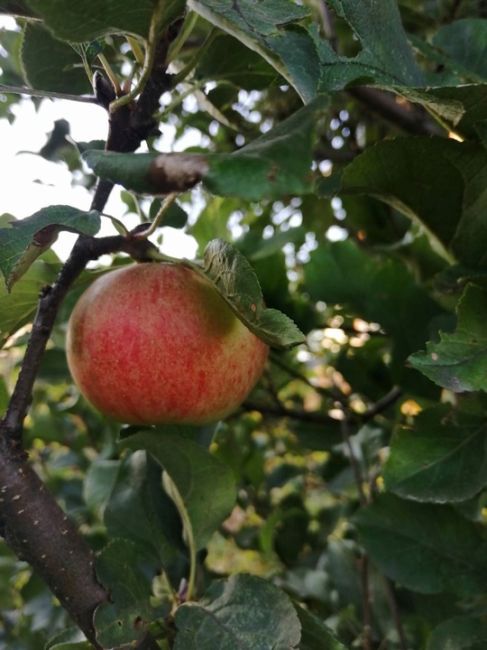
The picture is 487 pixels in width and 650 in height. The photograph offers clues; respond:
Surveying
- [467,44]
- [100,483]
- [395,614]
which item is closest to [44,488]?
[100,483]

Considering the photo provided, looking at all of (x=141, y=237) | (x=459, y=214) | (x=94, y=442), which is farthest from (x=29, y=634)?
(x=459, y=214)

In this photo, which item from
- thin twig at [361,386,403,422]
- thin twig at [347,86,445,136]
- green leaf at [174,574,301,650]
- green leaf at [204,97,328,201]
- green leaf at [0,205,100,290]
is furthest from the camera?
thin twig at [347,86,445,136]

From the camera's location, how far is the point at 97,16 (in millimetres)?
428

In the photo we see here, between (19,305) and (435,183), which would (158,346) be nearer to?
(19,305)

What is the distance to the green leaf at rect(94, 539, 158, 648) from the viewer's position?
0.57 meters

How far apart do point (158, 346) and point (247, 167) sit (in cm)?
28

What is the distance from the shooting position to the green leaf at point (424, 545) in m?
0.74

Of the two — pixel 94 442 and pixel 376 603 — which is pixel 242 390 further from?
pixel 94 442

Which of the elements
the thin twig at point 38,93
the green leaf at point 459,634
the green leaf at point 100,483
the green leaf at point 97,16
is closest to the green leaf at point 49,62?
the thin twig at point 38,93

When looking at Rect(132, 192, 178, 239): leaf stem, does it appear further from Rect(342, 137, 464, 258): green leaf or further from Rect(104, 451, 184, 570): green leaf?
Rect(104, 451, 184, 570): green leaf

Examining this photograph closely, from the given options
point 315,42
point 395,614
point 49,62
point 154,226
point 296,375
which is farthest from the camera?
point 296,375

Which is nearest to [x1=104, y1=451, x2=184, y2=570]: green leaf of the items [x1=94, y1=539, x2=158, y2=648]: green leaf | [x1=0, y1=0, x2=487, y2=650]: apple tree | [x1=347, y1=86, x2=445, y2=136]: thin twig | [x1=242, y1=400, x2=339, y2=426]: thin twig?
[x1=0, y1=0, x2=487, y2=650]: apple tree

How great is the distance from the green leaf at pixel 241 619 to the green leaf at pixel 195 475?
85mm

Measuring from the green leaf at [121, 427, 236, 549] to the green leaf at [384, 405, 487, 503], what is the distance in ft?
0.52
